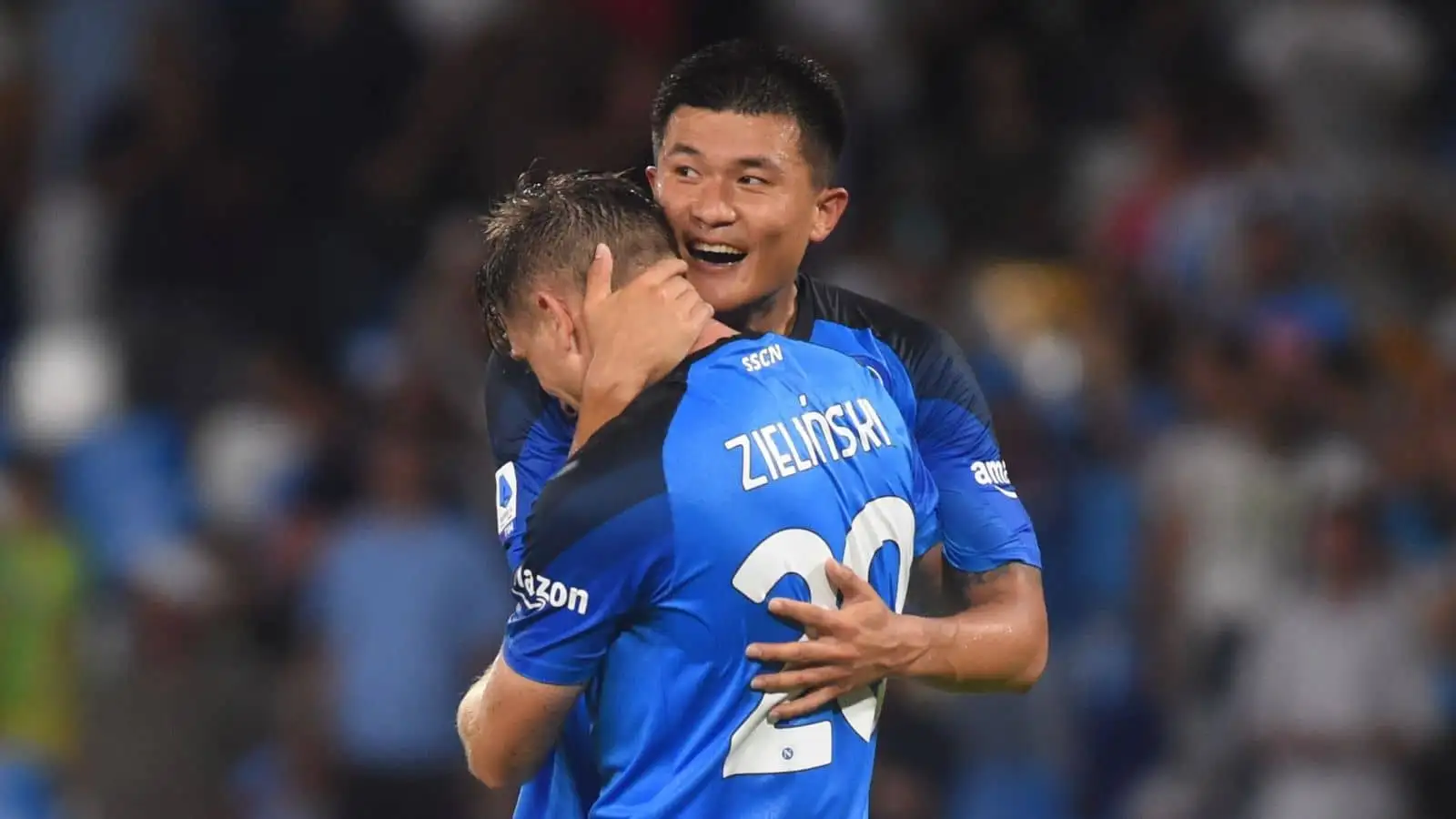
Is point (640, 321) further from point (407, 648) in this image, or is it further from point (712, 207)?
point (407, 648)

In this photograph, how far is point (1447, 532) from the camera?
7191 millimetres

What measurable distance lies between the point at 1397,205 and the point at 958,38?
190cm

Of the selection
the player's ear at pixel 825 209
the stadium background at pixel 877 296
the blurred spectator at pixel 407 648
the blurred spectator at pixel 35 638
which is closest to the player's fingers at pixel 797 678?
the player's ear at pixel 825 209

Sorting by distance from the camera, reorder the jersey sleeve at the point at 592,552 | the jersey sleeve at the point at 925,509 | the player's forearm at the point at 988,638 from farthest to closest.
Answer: the jersey sleeve at the point at 925,509 → the player's forearm at the point at 988,638 → the jersey sleeve at the point at 592,552

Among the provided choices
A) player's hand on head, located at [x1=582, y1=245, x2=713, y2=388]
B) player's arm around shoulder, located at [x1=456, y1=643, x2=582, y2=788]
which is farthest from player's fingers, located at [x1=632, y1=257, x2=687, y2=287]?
player's arm around shoulder, located at [x1=456, y1=643, x2=582, y2=788]

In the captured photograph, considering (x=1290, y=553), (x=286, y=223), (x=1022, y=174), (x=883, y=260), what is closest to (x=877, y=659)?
(x=1290, y=553)

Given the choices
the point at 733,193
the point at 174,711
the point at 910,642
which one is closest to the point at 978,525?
the point at 910,642

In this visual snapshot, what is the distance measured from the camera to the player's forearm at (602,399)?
3148mm

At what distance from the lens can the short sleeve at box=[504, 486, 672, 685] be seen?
304cm

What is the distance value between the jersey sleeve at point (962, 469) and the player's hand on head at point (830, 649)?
0.47 meters

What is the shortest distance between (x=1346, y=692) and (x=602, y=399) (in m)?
4.47

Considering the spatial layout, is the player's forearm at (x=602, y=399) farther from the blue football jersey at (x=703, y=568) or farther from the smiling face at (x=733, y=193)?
the smiling face at (x=733, y=193)

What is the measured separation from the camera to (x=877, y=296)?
801cm

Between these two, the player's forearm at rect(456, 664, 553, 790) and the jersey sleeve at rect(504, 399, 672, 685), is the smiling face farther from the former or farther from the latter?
the player's forearm at rect(456, 664, 553, 790)
